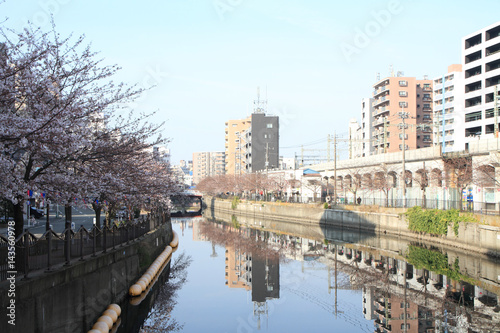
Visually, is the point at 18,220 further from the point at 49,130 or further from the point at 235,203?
the point at 235,203

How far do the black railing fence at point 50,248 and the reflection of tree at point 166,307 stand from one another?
3367 millimetres

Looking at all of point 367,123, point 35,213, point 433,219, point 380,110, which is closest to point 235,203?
point 380,110

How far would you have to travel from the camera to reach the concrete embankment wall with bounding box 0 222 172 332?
35.7ft

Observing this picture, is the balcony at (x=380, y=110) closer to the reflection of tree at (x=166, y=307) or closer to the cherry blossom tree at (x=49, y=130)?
the reflection of tree at (x=166, y=307)

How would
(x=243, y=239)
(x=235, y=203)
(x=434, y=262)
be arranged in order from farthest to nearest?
(x=235, y=203)
(x=243, y=239)
(x=434, y=262)

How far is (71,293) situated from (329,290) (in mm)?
16032

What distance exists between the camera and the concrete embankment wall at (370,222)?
31438mm

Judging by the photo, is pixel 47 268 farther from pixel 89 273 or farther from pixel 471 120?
pixel 471 120

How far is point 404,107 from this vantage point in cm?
9850

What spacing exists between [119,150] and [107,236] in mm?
5278

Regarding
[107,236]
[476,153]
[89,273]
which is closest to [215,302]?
[107,236]

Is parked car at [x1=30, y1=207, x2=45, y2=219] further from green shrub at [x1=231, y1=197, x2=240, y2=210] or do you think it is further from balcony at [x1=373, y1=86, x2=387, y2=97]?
balcony at [x1=373, y1=86, x2=387, y2=97]

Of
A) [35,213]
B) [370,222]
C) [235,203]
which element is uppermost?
[35,213]

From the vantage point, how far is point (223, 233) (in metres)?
57.2
